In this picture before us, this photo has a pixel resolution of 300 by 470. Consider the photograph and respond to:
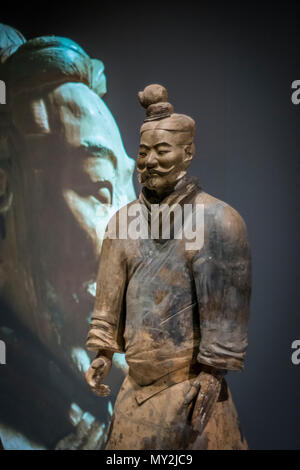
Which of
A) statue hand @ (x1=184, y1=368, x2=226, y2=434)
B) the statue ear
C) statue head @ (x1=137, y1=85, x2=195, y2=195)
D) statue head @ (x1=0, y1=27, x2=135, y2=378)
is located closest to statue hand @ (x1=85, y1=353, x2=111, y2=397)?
statue hand @ (x1=184, y1=368, x2=226, y2=434)

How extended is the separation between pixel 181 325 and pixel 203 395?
31cm

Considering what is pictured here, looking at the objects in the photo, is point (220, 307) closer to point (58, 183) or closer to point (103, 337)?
point (103, 337)

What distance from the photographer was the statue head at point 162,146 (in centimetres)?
261

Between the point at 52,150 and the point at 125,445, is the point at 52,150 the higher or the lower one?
the higher one

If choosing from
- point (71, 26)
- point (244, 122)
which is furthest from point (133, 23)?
point (244, 122)

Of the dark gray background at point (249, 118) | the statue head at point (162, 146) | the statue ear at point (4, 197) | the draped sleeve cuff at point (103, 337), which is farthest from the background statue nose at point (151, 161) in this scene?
the statue ear at point (4, 197)

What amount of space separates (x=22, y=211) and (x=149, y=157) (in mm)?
2107

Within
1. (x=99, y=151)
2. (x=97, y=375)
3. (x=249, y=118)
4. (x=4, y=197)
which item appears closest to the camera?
(x=97, y=375)

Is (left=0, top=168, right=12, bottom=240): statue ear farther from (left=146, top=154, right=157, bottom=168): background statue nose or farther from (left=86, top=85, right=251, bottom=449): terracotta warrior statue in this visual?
(left=146, top=154, right=157, bottom=168): background statue nose

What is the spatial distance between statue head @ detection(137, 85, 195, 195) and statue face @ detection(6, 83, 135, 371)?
160 centimetres

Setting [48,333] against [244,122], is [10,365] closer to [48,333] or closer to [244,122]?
[48,333]

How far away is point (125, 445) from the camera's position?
8.55 feet

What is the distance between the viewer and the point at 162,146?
8.57 ft

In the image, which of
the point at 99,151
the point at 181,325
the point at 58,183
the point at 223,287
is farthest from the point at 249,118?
the point at 181,325
